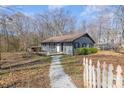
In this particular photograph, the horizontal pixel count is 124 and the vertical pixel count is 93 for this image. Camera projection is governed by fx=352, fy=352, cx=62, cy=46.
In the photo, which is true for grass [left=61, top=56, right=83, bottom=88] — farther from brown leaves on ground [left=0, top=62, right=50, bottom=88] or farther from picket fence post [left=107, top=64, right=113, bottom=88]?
picket fence post [left=107, top=64, right=113, bottom=88]

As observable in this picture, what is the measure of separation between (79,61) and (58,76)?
0.89ft

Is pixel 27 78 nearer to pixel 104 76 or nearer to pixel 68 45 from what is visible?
pixel 68 45

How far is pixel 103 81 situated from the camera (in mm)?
3611

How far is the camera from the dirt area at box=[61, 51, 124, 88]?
11.9 ft

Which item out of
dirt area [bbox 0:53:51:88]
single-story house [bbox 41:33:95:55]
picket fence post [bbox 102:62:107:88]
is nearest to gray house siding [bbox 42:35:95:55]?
single-story house [bbox 41:33:95:55]

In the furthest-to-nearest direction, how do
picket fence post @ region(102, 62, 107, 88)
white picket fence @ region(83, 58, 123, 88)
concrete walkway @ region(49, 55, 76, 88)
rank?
concrete walkway @ region(49, 55, 76, 88) → picket fence post @ region(102, 62, 107, 88) → white picket fence @ region(83, 58, 123, 88)

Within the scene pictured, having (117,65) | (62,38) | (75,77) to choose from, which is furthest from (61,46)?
(117,65)

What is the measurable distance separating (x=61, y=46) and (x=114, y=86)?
27.0 inches

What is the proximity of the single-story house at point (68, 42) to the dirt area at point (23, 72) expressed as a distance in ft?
0.53

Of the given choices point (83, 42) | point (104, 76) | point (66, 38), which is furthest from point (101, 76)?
point (66, 38)

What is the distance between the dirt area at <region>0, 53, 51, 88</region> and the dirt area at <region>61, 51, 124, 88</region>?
21cm

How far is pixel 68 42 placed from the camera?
3672mm

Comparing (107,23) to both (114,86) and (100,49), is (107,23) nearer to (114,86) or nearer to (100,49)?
(100,49)

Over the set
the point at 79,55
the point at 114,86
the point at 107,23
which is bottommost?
the point at 114,86
